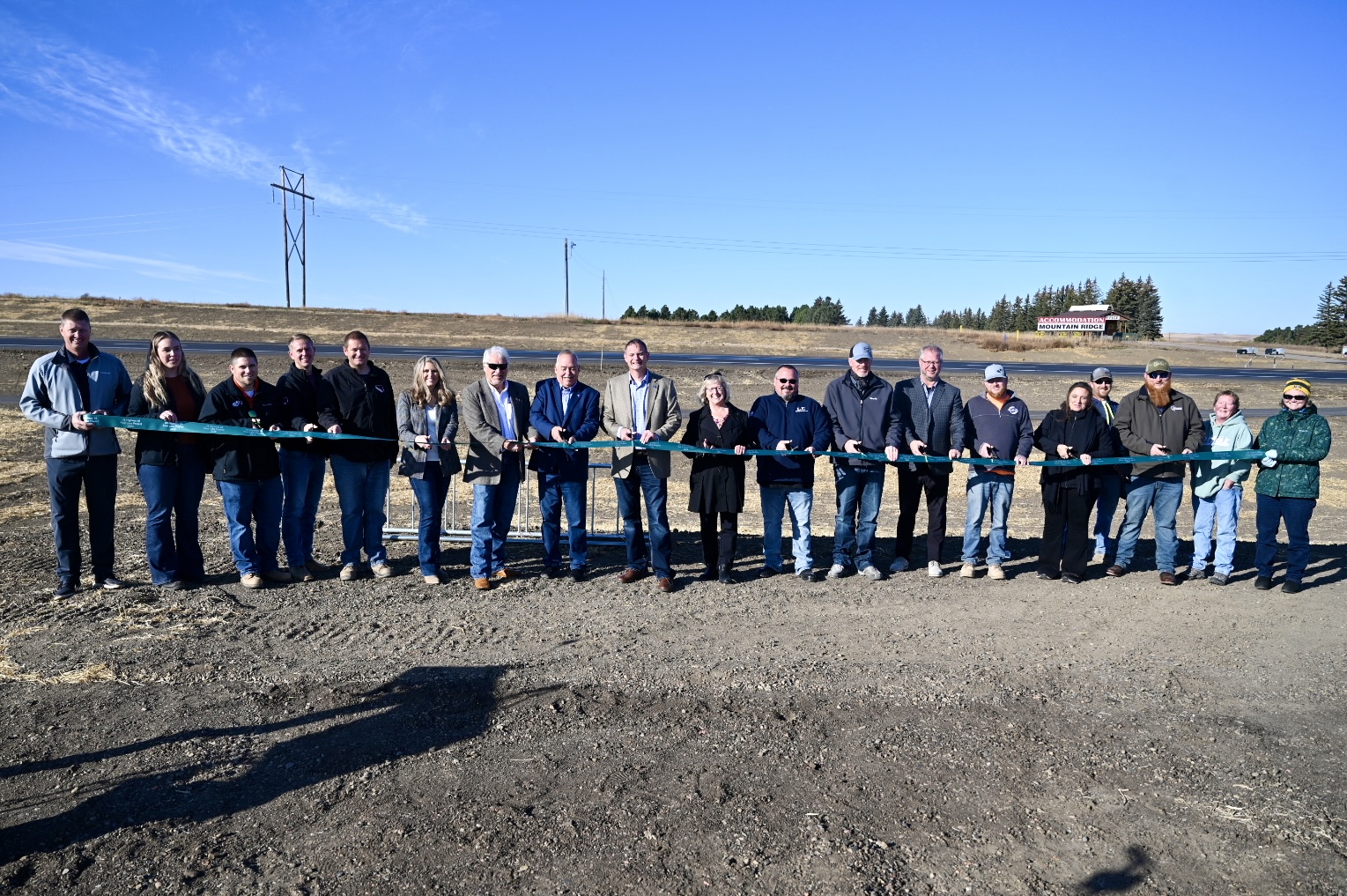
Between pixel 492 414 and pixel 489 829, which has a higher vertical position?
pixel 492 414

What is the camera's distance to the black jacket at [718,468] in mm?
7770

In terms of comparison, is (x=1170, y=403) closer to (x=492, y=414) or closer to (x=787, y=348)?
(x=492, y=414)

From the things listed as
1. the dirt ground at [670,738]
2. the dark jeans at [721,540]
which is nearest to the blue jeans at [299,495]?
the dirt ground at [670,738]

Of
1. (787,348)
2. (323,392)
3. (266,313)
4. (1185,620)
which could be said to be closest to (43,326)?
(266,313)

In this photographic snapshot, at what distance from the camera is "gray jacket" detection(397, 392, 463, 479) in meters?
7.47

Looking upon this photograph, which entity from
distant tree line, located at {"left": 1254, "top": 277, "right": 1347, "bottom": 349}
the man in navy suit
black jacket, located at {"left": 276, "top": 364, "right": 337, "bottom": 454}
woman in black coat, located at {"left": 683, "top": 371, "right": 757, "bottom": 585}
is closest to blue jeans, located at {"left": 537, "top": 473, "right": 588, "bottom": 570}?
the man in navy suit

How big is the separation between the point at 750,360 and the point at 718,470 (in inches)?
1031

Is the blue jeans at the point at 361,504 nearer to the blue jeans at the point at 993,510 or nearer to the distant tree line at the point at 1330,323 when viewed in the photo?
the blue jeans at the point at 993,510

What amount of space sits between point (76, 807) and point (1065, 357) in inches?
1603

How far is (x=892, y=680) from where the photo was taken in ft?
18.5

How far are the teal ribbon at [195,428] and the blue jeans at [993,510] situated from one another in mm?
5938

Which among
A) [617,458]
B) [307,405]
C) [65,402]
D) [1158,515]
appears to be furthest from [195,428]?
[1158,515]

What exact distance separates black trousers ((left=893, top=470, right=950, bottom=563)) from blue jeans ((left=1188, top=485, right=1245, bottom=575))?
2.52 meters

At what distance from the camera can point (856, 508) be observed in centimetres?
830
